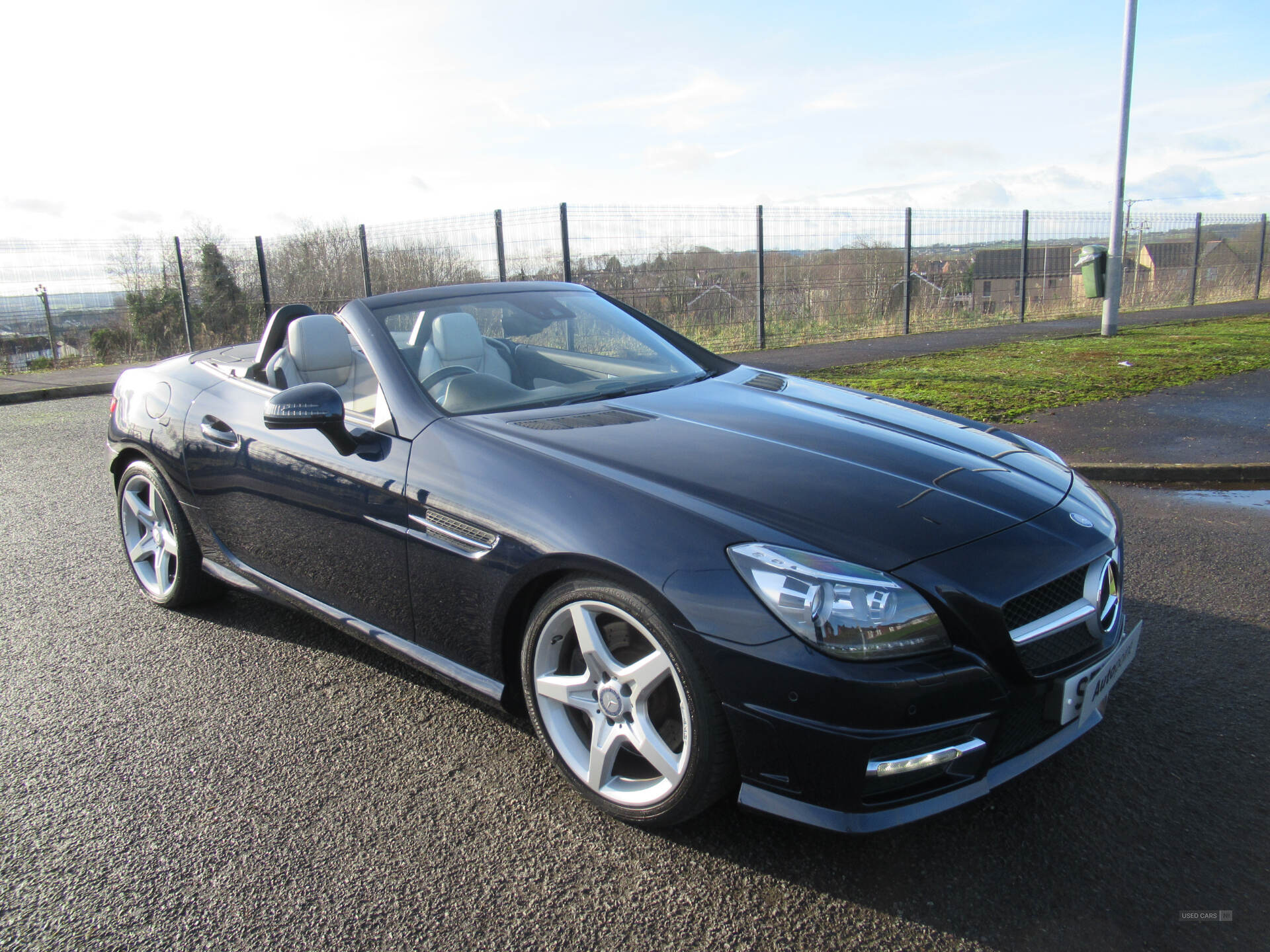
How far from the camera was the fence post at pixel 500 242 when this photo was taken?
1238cm

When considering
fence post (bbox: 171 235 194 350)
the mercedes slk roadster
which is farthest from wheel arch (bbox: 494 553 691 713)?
fence post (bbox: 171 235 194 350)

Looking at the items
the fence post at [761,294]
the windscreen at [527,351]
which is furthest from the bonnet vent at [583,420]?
the fence post at [761,294]

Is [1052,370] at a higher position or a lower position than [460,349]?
lower

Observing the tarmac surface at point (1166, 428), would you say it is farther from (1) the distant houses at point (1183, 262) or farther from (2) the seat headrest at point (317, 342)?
(1) the distant houses at point (1183, 262)

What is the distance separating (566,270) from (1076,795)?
1097cm

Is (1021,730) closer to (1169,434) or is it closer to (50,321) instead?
(1169,434)

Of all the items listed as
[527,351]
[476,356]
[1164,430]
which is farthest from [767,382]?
[1164,430]

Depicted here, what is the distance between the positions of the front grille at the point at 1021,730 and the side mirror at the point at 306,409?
2089mm

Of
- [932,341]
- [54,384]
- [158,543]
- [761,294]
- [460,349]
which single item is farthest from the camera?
[932,341]

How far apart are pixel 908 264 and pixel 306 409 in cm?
1468

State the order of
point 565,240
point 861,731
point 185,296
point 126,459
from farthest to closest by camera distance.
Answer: point 185,296 → point 565,240 → point 126,459 → point 861,731

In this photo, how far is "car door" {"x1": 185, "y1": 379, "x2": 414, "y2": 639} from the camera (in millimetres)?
2852

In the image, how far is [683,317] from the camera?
14.0 meters

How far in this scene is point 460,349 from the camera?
3.37 meters
